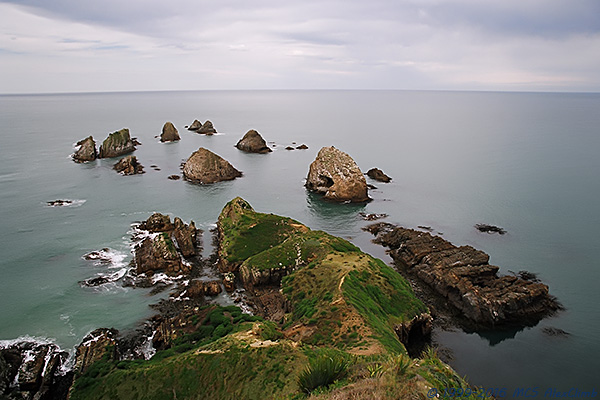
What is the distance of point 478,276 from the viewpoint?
3903 centimetres

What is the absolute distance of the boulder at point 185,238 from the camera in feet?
151

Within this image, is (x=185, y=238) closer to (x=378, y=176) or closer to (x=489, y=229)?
(x=489, y=229)

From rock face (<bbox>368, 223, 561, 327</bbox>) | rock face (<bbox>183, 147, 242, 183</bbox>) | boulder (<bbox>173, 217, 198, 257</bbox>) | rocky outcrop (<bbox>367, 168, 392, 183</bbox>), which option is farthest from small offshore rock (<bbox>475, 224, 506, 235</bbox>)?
rock face (<bbox>183, 147, 242, 183</bbox>)

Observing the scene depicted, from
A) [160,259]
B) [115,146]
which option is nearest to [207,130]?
[115,146]

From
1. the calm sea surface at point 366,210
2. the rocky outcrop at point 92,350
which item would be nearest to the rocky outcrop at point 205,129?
the calm sea surface at point 366,210

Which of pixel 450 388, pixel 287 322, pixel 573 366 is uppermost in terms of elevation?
pixel 450 388

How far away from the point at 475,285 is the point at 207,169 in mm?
59828

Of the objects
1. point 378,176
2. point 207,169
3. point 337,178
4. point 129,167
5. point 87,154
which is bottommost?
point 378,176

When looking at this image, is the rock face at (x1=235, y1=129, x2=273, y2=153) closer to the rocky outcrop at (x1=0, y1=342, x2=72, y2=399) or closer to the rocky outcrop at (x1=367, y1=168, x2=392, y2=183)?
the rocky outcrop at (x1=367, y1=168, x2=392, y2=183)

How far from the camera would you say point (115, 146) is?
103062 mm

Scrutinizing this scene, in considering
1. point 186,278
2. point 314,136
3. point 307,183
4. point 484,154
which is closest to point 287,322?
point 186,278

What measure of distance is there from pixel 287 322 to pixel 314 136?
4856 inches

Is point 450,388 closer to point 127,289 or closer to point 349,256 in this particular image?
point 349,256

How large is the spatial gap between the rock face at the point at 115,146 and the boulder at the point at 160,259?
69.0m
